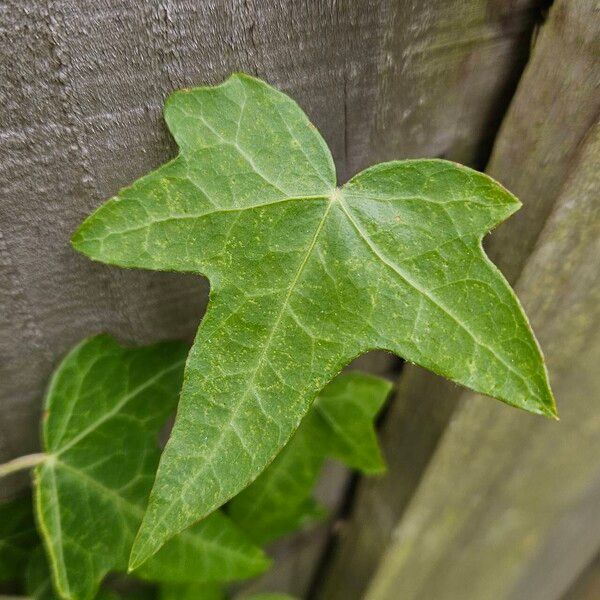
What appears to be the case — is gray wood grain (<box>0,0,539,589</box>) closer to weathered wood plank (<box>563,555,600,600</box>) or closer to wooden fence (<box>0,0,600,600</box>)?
wooden fence (<box>0,0,600,600</box>)

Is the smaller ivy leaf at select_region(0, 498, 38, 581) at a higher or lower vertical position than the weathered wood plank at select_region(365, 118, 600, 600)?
lower

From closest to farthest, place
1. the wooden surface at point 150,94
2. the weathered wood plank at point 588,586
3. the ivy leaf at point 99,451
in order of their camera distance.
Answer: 1. the wooden surface at point 150,94
2. the ivy leaf at point 99,451
3. the weathered wood plank at point 588,586

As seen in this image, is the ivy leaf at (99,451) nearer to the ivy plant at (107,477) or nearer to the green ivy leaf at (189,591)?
the ivy plant at (107,477)

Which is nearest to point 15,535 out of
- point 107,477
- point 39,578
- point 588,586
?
point 39,578

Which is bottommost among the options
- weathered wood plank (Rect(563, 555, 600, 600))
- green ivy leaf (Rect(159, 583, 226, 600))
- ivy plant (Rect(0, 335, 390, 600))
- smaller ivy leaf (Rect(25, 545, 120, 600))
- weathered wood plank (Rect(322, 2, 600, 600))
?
smaller ivy leaf (Rect(25, 545, 120, 600))

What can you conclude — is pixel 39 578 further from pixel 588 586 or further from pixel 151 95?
pixel 588 586

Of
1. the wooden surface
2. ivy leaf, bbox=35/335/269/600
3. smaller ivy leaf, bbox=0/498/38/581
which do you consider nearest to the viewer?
the wooden surface

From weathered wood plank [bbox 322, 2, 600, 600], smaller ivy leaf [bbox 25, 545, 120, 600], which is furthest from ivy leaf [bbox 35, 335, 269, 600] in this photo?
weathered wood plank [bbox 322, 2, 600, 600]

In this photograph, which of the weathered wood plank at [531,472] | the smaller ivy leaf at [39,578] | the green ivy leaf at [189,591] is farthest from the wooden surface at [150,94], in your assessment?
the green ivy leaf at [189,591]
